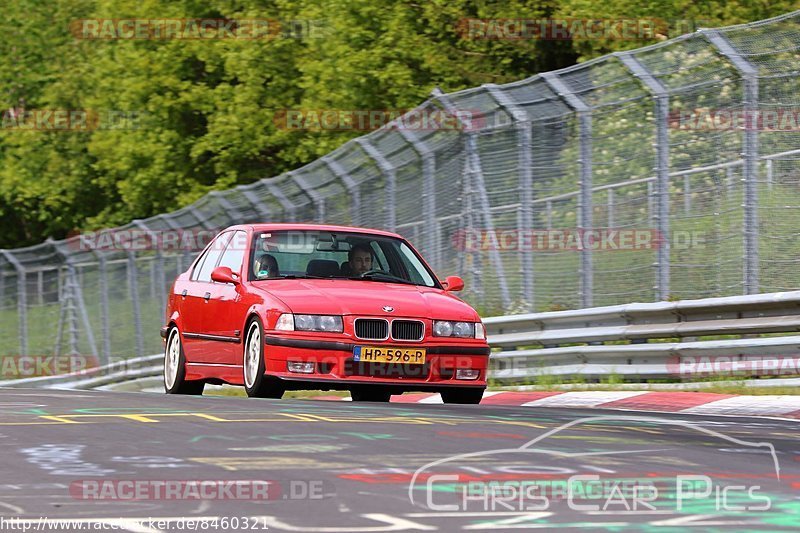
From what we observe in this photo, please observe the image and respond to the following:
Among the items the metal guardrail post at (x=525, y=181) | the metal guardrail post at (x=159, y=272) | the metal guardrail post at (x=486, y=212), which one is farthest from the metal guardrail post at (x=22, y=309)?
the metal guardrail post at (x=525, y=181)

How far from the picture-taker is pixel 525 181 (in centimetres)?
1655

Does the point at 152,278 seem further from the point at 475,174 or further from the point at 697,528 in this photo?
the point at 697,528

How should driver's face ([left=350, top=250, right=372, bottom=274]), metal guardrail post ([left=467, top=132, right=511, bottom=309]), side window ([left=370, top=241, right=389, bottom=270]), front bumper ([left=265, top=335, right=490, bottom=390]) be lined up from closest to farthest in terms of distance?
front bumper ([left=265, top=335, right=490, bottom=390]), driver's face ([left=350, top=250, right=372, bottom=274]), side window ([left=370, top=241, right=389, bottom=270]), metal guardrail post ([left=467, top=132, right=511, bottom=309])

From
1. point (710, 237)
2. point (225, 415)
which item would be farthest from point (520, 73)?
point (225, 415)

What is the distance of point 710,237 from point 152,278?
14584 mm

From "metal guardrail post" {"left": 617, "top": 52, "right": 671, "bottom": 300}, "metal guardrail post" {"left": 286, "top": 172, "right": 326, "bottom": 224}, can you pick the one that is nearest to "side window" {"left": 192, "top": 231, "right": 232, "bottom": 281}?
"metal guardrail post" {"left": 617, "top": 52, "right": 671, "bottom": 300}

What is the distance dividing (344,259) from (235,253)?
3.03 feet

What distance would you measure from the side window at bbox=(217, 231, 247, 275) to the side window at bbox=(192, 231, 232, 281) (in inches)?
7.8

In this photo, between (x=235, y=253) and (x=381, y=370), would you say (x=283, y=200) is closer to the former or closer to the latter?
(x=235, y=253)

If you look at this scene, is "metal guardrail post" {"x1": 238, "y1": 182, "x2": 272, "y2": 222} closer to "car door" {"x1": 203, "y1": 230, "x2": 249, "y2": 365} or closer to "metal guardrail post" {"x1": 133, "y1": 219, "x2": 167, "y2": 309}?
"metal guardrail post" {"x1": 133, "y1": 219, "x2": 167, "y2": 309}

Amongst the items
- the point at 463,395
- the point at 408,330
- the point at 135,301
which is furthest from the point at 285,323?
the point at 135,301

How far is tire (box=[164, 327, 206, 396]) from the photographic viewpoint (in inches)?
571

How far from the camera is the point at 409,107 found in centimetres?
3052

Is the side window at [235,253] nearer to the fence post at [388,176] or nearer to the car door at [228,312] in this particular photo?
the car door at [228,312]
